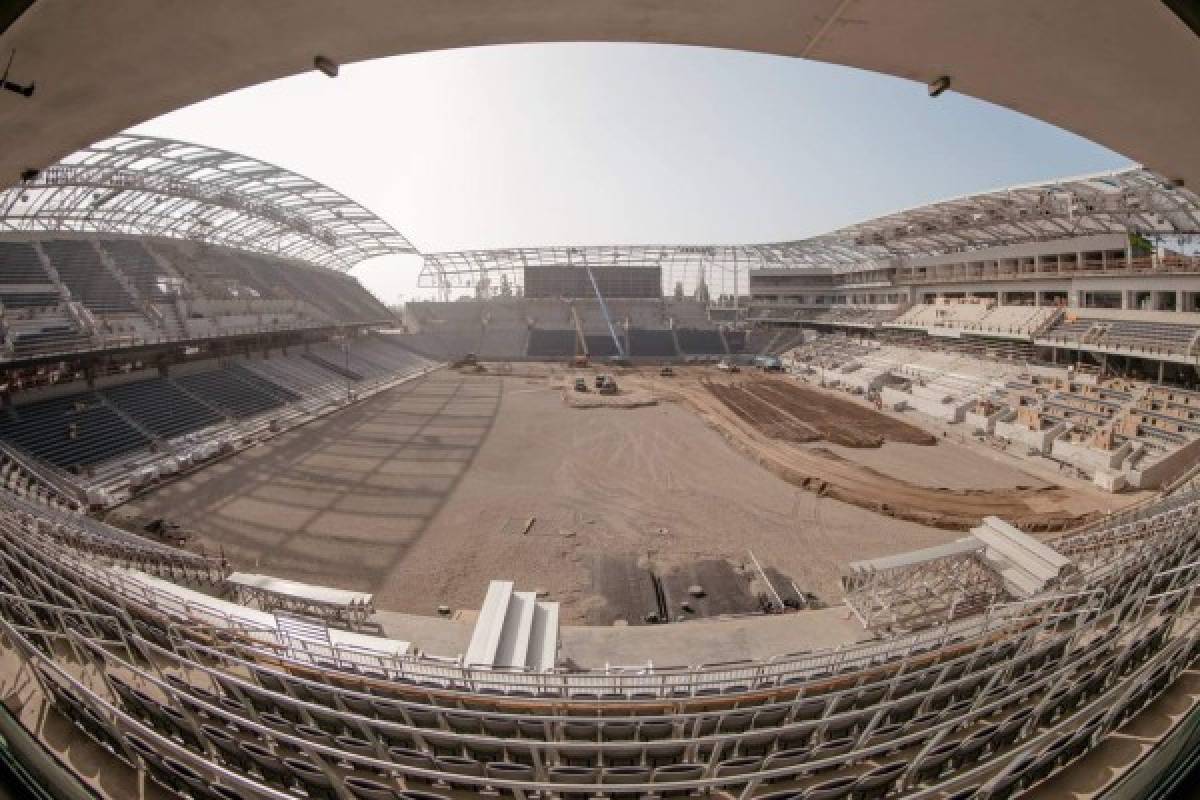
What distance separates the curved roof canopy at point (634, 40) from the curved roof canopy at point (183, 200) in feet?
63.5

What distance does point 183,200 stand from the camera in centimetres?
2481

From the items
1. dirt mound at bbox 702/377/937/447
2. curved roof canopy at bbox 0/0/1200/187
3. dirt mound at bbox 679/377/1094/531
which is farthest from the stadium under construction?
dirt mound at bbox 702/377/937/447

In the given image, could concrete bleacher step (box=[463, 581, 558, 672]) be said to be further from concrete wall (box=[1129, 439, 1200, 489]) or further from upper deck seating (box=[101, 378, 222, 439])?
→ concrete wall (box=[1129, 439, 1200, 489])

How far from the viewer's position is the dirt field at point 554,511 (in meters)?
10.1

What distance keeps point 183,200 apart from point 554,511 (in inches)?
1058

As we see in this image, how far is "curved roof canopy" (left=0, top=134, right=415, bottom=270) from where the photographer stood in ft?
61.0

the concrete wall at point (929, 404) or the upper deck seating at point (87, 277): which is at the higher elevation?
the upper deck seating at point (87, 277)

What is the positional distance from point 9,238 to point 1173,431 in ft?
150

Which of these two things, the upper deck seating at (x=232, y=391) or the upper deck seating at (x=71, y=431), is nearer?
the upper deck seating at (x=71, y=431)

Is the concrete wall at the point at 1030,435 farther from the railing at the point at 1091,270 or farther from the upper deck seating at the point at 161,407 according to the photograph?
the upper deck seating at the point at 161,407

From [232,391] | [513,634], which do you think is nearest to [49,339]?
[232,391]

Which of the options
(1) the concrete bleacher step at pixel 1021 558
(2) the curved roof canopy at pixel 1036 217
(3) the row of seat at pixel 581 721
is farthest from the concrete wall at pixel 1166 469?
(3) the row of seat at pixel 581 721

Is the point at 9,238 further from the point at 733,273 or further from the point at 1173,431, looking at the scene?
the point at 733,273

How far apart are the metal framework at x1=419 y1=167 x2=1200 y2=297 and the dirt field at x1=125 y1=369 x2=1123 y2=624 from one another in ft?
34.8
